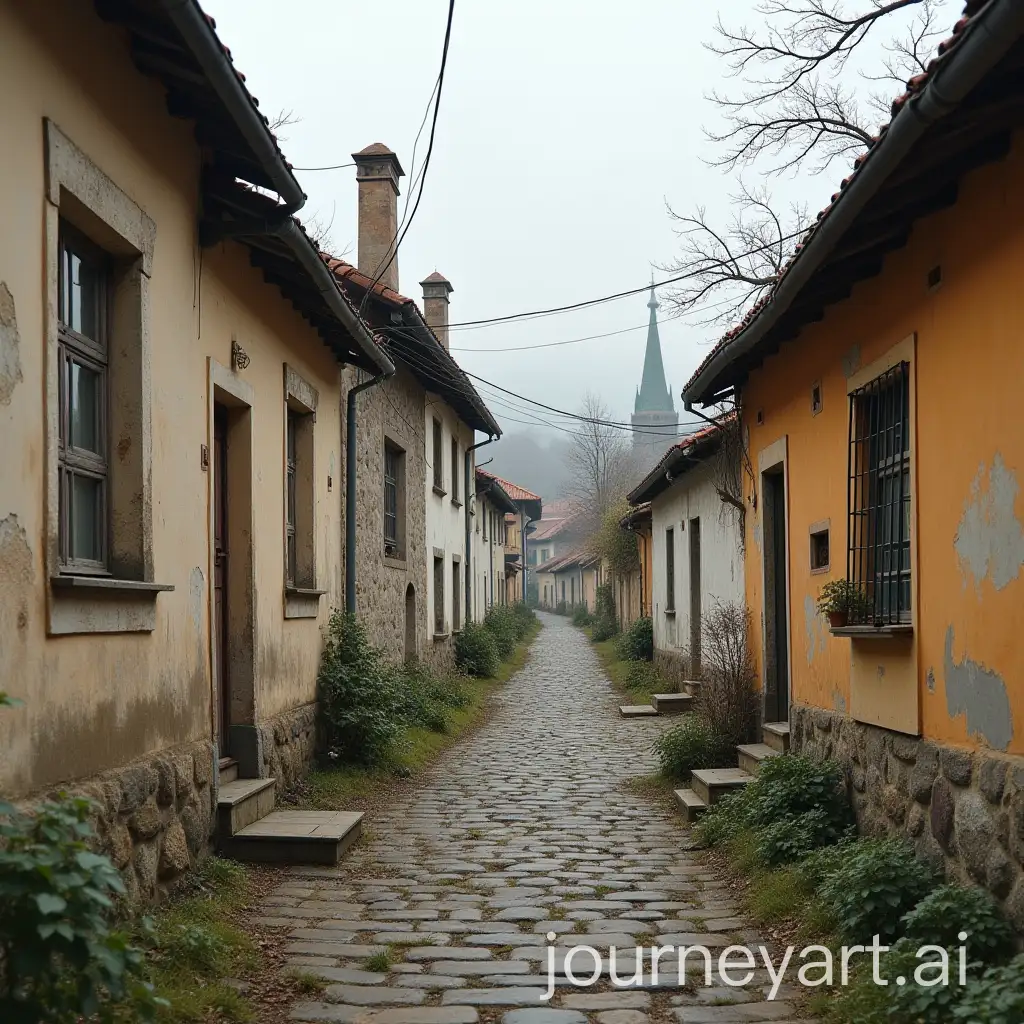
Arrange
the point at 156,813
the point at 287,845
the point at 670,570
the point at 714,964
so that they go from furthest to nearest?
the point at 670,570 < the point at 287,845 < the point at 156,813 < the point at 714,964

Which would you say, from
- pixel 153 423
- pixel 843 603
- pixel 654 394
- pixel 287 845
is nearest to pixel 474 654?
pixel 287 845

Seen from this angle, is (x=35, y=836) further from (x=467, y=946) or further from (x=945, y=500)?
(x=945, y=500)

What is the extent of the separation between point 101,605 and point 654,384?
126 m

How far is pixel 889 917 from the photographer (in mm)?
5113

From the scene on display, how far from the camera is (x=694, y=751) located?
1008 cm

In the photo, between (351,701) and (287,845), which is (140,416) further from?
(351,701)

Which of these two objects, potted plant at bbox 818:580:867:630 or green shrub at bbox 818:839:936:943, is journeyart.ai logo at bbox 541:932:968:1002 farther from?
potted plant at bbox 818:580:867:630

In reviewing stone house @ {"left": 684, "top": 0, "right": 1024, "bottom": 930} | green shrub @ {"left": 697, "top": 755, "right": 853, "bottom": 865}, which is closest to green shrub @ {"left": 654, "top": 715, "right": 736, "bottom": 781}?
stone house @ {"left": 684, "top": 0, "right": 1024, "bottom": 930}

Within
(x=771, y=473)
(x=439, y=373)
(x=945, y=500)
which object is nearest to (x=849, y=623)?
(x=945, y=500)

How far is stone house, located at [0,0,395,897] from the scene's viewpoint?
4410 millimetres

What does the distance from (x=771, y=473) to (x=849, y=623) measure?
3.11m

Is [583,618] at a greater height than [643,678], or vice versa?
[643,678]

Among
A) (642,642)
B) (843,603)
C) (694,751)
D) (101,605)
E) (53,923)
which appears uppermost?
(101,605)

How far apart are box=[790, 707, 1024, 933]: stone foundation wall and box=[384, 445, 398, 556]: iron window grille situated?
8402 mm
